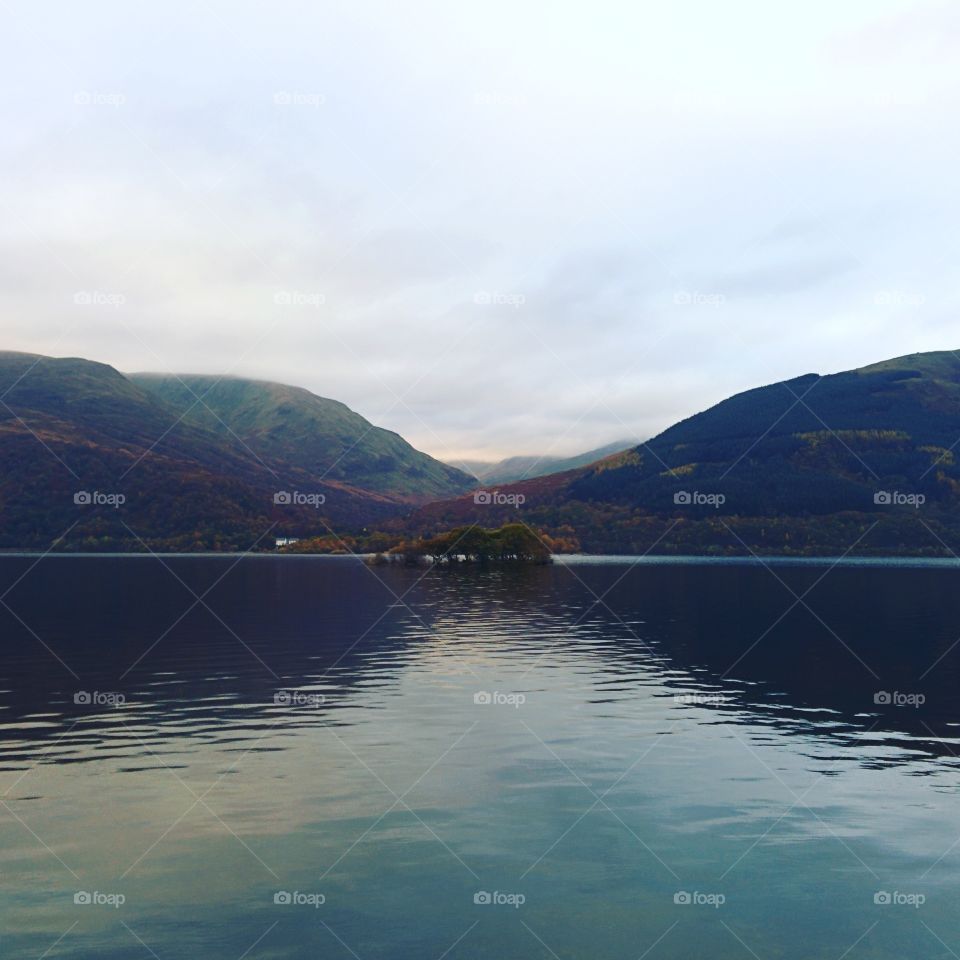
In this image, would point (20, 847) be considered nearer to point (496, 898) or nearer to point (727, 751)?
point (496, 898)

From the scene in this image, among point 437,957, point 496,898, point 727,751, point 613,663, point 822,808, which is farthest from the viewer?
point 613,663

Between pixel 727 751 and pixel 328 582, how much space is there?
15217 centimetres

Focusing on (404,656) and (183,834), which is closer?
Result: (183,834)

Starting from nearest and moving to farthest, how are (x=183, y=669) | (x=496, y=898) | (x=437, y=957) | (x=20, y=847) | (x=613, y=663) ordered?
(x=437, y=957)
(x=496, y=898)
(x=20, y=847)
(x=183, y=669)
(x=613, y=663)

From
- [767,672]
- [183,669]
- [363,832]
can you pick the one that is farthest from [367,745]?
[767,672]

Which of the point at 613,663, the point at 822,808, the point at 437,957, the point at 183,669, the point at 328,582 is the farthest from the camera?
the point at 328,582

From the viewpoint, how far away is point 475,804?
33.1 meters

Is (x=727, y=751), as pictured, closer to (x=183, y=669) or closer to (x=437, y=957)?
(x=437, y=957)

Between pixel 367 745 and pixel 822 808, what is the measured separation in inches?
803

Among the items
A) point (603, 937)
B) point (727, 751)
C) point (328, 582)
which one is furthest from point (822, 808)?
point (328, 582)

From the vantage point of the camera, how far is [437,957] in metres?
21.6

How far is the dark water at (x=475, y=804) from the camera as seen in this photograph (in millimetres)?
23188

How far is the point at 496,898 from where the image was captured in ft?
81.7

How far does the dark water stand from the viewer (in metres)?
23.2
